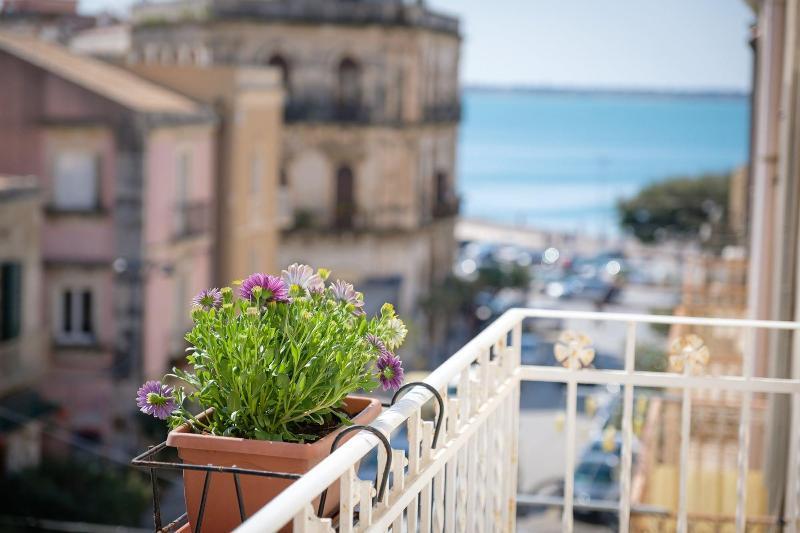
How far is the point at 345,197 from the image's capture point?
124ft

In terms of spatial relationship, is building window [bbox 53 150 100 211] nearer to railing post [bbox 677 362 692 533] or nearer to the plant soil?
railing post [bbox 677 362 692 533]

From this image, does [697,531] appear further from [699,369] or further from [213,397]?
[213,397]

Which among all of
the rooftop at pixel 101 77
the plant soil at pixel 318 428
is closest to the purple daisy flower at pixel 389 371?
the plant soil at pixel 318 428

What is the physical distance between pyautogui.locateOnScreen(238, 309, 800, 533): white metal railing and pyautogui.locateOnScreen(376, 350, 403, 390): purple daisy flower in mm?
46

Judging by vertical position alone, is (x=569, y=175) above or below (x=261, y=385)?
below

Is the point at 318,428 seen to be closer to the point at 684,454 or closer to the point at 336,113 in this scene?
the point at 684,454

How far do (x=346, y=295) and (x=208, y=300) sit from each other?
13.1 inches

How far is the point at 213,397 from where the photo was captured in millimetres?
2986

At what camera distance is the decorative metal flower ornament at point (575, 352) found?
4.55 meters

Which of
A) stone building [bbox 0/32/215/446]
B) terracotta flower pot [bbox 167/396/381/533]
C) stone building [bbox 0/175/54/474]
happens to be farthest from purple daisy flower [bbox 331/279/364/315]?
stone building [bbox 0/32/215/446]

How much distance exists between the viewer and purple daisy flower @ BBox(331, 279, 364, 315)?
3.19 meters

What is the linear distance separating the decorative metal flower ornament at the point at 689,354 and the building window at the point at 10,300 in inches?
633

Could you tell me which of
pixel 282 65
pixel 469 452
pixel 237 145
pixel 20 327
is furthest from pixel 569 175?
pixel 469 452

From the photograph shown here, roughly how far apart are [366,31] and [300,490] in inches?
1397
